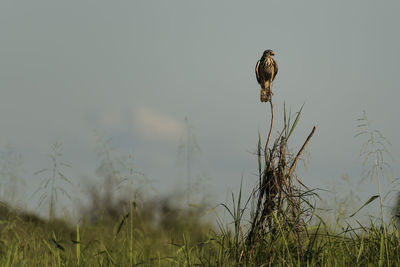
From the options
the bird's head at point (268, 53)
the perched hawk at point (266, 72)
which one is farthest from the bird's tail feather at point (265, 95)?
the bird's head at point (268, 53)

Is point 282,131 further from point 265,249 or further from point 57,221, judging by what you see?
point 57,221

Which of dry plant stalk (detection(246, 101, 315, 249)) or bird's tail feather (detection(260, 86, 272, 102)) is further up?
bird's tail feather (detection(260, 86, 272, 102))

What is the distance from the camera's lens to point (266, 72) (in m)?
4.41

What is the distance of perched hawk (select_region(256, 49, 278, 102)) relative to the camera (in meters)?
4.38

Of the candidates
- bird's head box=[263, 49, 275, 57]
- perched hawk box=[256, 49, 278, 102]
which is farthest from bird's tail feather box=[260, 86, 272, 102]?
bird's head box=[263, 49, 275, 57]

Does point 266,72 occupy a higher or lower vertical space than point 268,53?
lower

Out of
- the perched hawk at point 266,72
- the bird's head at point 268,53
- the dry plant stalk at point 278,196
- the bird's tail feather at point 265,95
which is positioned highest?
the bird's head at point 268,53

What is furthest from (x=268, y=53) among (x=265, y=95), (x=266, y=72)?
(x=265, y=95)

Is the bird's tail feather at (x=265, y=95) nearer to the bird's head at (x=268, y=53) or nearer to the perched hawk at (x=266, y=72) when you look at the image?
the perched hawk at (x=266, y=72)

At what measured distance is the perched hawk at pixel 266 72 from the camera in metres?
4.38

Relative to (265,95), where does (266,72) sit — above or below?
above

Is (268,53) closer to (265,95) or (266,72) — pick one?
(266,72)

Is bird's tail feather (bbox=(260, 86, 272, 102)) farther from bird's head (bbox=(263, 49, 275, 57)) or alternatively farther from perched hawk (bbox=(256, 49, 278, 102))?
bird's head (bbox=(263, 49, 275, 57))

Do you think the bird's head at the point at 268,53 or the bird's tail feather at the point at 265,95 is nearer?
the bird's tail feather at the point at 265,95
